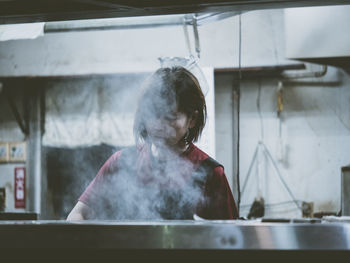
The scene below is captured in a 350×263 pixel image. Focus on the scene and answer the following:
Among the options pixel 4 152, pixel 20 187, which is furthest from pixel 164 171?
pixel 4 152

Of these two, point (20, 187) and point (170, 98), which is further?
point (20, 187)

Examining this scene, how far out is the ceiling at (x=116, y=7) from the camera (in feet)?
5.17

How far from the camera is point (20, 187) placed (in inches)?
212

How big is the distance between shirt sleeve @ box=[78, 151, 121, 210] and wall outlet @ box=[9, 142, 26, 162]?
3394 mm

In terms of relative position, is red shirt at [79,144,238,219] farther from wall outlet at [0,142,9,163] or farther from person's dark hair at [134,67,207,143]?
wall outlet at [0,142,9,163]

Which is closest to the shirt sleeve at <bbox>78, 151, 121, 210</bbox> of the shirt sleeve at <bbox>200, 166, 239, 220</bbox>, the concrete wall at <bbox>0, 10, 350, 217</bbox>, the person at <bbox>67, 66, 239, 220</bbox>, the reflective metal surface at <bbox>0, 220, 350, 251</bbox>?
the person at <bbox>67, 66, 239, 220</bbox>

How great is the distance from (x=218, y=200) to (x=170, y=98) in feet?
2.13

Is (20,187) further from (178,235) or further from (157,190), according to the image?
(178,235)

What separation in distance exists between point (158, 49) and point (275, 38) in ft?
4.87

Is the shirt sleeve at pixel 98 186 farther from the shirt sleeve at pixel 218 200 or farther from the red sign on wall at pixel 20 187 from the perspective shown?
the red sign on wall at pixel 20 187

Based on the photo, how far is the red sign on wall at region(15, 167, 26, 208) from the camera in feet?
17.6

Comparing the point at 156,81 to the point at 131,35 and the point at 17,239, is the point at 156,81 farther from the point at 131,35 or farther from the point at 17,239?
the point at 131,35

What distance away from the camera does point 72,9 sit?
1656mm

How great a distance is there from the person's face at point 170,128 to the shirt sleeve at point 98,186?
274 mm
